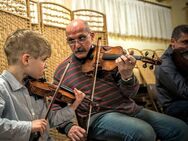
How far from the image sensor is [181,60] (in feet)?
6.15

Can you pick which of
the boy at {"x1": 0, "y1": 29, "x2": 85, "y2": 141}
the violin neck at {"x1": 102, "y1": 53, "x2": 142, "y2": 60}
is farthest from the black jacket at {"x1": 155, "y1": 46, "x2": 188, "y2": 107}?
the boy at {"x1": 0, "y1": 29, "x2": 85, "y2": 141}

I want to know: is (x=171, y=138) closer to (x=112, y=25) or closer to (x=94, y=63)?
(x=94, y=63)

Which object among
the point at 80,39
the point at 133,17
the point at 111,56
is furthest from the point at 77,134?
the point at 133,17

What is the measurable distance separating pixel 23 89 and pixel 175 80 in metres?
1.00

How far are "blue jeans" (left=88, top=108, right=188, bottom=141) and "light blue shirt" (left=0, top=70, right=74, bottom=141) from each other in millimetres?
176

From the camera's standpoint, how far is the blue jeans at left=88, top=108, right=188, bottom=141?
4.44 ft

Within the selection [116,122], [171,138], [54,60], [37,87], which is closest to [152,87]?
[54,60]

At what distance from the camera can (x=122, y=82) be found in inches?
60.1

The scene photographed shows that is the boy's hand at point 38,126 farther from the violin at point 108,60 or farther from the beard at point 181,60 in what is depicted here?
the beard at point 181,60

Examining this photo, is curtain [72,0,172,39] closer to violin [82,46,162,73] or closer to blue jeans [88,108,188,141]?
violin [82,46,162,73]

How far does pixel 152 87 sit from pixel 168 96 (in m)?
0.93

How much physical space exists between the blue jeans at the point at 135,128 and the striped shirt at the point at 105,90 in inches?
3.0

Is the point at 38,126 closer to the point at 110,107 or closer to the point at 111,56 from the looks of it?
the point at 110,107

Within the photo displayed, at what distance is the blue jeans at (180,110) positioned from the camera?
1761 millimetres
